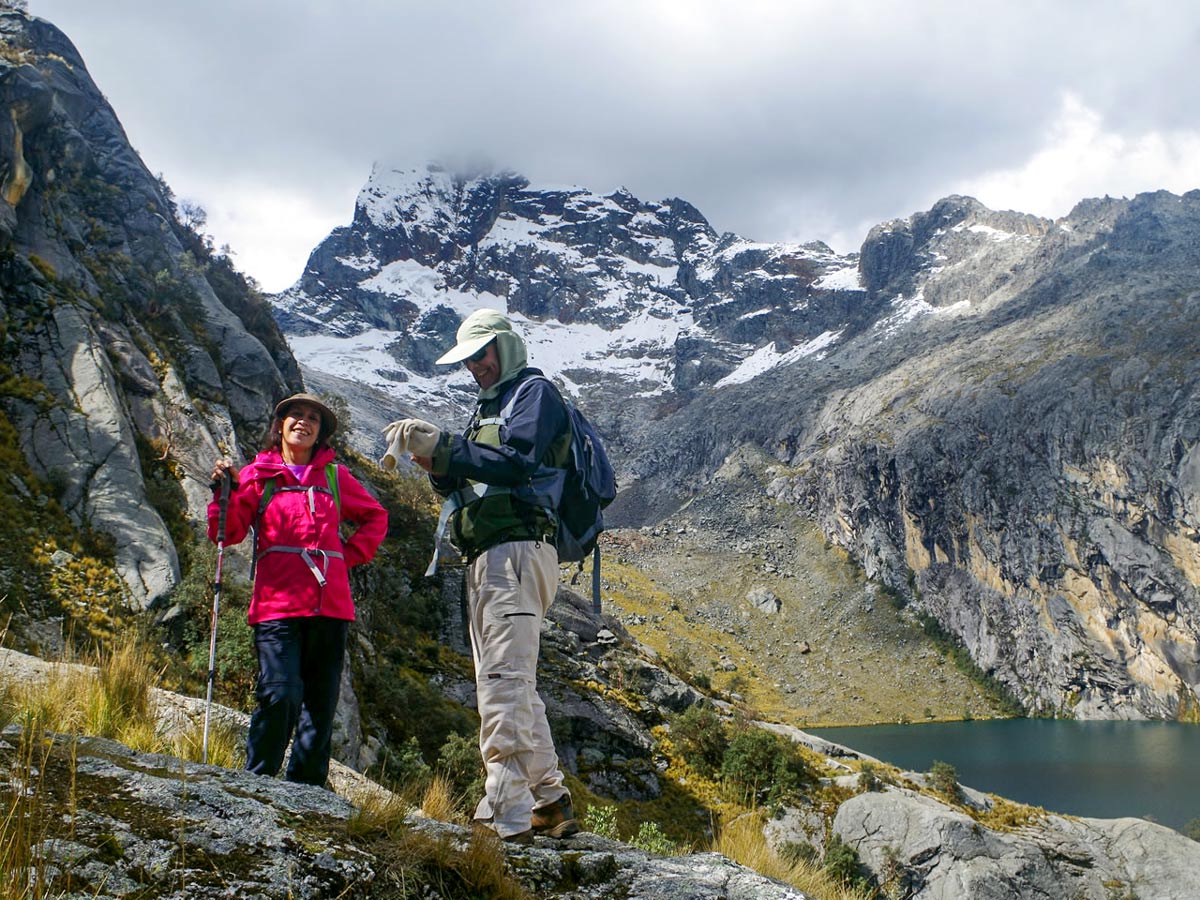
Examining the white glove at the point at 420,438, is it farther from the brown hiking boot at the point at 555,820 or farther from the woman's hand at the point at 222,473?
the brown hiking boot at the point at 555,820

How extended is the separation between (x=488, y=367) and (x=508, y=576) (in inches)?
49.9

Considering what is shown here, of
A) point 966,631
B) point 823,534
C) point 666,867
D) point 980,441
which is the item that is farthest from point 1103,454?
point 666,867

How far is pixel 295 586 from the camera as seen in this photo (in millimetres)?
4223

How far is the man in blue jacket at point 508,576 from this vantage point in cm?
369

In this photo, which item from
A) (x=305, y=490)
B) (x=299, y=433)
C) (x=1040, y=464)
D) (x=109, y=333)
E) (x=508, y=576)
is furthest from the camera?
(x=1040, y=464)

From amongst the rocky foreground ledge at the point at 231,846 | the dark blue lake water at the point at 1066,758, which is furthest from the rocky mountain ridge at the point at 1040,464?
the rocky foreground ledge at the point at 231,846

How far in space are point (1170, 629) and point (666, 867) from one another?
10751 centimetres

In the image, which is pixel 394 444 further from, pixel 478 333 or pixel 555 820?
pixel 555 820

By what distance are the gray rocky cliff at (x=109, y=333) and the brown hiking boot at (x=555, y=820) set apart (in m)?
10.4

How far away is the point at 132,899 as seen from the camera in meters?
1.87

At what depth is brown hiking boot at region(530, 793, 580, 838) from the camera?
11.9 ft

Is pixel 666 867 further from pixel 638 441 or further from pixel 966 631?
pixel 638 441

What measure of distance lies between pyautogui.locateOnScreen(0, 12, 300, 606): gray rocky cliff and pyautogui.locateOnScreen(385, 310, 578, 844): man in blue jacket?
10.1m

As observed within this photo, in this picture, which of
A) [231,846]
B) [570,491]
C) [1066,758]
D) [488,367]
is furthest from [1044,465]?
[231,846]
